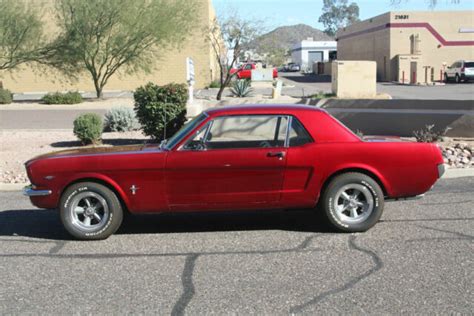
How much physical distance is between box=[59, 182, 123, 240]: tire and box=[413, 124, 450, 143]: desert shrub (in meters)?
8.34

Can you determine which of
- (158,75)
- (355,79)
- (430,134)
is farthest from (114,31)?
(430,134)

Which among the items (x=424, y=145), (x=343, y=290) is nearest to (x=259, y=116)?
(x=424, y=145)

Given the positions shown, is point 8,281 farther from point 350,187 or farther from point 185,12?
point 185,12

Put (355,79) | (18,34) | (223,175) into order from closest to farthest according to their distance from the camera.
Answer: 1. (223,175)
2. (355,79)
3. (18,34)

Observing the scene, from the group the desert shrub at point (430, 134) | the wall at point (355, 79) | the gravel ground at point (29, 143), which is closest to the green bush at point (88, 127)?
the gravel ground at point (29, 143)

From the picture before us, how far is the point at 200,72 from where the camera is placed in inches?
1692

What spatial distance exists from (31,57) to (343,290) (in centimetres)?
3409

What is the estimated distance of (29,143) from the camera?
1581 cm

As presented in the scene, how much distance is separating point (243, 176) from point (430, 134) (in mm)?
8156

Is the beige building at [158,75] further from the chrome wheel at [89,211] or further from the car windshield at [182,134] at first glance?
the chrome wheel at [89,211]

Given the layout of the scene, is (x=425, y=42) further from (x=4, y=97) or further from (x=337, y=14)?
(x=337, y=14)

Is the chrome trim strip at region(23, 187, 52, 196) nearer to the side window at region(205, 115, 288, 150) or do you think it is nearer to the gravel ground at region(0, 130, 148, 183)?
the side window at region(205, 115, 288, 150)

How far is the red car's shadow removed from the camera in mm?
7008

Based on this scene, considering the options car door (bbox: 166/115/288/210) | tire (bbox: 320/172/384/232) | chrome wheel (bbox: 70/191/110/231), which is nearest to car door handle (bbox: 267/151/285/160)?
car door (bbox: 166/115/288/210)
